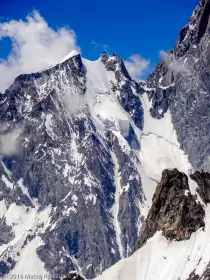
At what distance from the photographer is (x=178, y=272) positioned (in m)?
183

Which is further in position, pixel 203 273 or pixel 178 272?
pixel 178 272

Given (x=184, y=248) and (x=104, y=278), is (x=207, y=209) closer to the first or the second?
(x=184, y=248)

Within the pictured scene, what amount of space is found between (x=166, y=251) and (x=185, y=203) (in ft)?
48.7

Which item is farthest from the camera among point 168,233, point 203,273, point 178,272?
point 168,233

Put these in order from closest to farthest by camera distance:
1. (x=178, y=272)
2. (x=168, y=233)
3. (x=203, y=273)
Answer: (x=203, y=273), (x=178, y=272), (x=168, y=233)

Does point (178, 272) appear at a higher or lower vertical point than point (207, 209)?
lower

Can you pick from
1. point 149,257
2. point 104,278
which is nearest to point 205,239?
point 149,257

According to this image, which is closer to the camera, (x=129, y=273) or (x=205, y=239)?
(x=205, y=239)

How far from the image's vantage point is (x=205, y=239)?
18562cm

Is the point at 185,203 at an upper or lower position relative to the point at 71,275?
upper

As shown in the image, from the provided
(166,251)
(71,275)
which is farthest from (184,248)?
(71,275)

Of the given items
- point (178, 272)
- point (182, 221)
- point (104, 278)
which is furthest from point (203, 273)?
point (104, 278)

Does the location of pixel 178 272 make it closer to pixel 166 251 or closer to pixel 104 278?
pixel 166 251

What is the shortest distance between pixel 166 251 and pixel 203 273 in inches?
953
